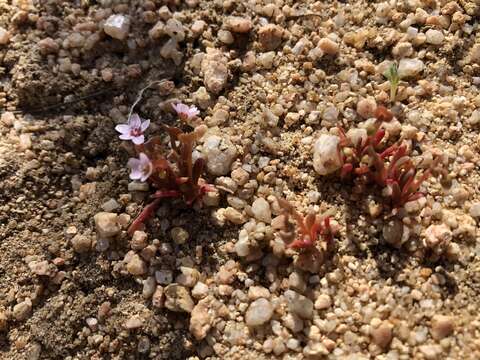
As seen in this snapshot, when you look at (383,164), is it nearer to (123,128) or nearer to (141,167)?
(141,167)

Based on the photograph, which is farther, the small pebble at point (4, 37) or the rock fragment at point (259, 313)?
the small pebble at point (4, 37)

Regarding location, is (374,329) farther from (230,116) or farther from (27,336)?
(27,336)

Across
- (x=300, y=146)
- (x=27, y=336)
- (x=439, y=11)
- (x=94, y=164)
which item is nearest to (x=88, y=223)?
(x=94, y=164)

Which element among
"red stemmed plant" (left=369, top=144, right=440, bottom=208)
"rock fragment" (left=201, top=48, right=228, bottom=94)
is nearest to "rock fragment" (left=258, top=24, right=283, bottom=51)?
"rock fragment" (left=201, top=48, right=228, bottom=94)

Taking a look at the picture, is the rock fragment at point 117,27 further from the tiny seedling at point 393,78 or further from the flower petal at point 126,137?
the tiny seedling at point 393,78

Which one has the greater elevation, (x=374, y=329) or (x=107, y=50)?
(x=107, y=50)

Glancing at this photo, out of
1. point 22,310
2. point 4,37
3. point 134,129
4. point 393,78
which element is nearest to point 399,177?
point 393,78

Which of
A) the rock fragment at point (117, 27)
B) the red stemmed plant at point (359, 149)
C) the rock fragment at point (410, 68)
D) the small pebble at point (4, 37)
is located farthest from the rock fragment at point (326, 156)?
the small pebble at point (4, 37)
